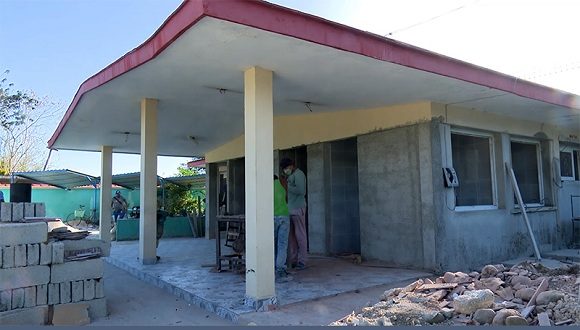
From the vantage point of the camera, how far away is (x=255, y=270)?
15.0 ft

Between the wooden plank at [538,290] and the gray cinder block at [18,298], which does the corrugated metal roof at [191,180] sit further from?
the wooden plank at [538,290]

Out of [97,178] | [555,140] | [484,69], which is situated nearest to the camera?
[484,69]

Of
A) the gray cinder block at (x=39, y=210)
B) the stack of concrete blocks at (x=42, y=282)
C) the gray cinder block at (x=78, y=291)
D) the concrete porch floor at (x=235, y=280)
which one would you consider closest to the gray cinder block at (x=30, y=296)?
the stack of concrete blocks at (x=42, y=282)

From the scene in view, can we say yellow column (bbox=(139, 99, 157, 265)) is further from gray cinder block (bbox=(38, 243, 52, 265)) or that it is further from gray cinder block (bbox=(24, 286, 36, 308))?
gray cinder block (bbox=(24, 286, 36, 308))

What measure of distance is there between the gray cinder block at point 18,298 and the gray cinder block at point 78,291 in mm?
485

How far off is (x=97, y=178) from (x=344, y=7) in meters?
13.3

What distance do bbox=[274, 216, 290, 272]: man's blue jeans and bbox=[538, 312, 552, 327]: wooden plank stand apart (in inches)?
138

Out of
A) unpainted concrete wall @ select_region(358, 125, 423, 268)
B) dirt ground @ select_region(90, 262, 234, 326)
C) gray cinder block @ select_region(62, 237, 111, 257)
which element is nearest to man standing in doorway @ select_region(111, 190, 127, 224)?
dirt ground @ select_region(90, 262, 234, 326)

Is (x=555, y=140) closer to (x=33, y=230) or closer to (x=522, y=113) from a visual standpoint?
(x=522, y=113)

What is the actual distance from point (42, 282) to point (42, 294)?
0.13 meters

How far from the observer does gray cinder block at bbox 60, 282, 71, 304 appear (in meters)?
4.59

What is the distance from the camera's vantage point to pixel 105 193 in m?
11.3

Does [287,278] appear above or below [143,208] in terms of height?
below

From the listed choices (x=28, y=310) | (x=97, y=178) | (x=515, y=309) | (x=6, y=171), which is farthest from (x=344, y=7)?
(x=6, y=171)
